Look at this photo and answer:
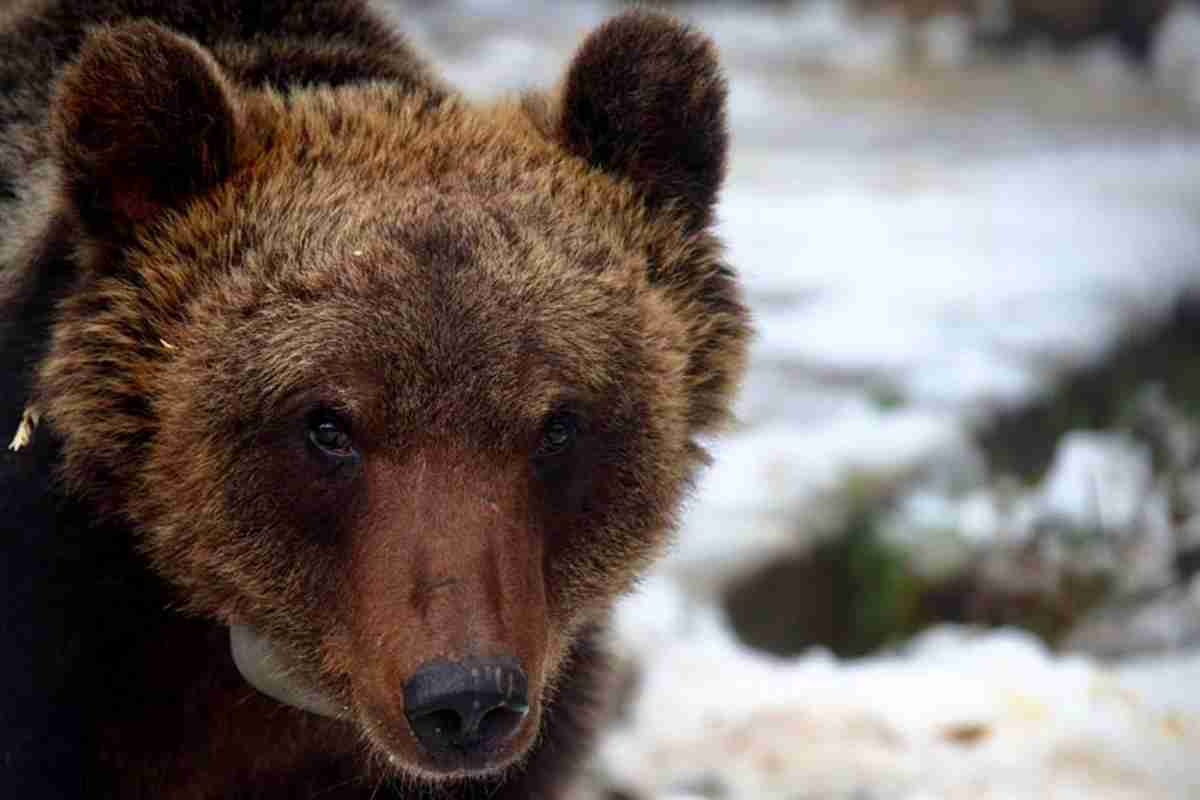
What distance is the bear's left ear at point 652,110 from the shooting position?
357cm

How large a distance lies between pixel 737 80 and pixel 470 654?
32.3 ft

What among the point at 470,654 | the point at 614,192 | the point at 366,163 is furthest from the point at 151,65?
the point at 470,654

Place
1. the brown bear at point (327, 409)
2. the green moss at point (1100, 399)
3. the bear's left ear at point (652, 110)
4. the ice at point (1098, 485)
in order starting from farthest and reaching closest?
the green moss at point (1100, 399)
the ice at point (1098, 485)
the bear's left ear at point (652, 110)
the brown bear at point (327, 409)

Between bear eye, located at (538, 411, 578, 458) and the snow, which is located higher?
bear eye, located at (538, 411, 578, 458)

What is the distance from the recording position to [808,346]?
8.09m

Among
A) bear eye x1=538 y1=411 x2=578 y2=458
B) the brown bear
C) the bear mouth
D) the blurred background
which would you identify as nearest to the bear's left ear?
the brown bear

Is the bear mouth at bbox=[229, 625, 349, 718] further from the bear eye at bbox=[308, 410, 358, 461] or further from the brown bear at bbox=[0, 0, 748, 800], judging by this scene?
the bear eye at bbox=[308, 410, 358, 461]

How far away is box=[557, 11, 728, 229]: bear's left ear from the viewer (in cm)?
357

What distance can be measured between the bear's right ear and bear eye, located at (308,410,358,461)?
548 mm

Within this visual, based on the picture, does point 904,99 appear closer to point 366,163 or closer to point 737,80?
point 737,80

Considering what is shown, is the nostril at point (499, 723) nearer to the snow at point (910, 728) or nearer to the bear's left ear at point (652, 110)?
the bear's left ear at point (652, 110)

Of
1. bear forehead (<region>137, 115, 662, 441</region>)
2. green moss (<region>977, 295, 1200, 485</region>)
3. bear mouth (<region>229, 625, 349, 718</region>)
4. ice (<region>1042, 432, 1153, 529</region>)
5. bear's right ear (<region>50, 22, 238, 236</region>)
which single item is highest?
bear's right ear (<region>50, 22, 238, 236</region>)

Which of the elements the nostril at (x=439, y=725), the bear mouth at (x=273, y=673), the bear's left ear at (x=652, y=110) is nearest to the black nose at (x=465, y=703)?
the nostril at (x=439, y=725)

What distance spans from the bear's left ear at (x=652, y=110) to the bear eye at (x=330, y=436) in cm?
89
